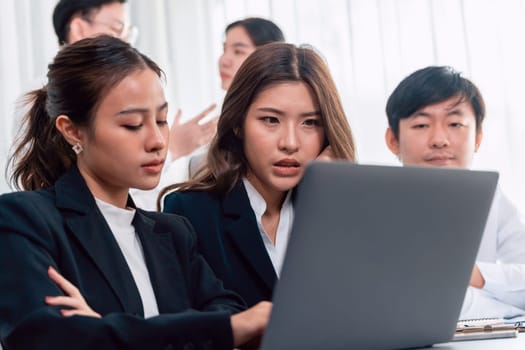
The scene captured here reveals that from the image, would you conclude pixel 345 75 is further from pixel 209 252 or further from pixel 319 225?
pixel 319 225

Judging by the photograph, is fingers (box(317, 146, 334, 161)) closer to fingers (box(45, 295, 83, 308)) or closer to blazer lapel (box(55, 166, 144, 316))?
blazer lapel (box(55, 166, 144, 316))

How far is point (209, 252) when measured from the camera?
1654mm

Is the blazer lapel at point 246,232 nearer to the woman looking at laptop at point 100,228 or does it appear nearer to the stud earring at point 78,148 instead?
the woman looking at laptop at point 100,228

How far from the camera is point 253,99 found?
1.77m

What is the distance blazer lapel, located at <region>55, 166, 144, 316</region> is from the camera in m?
1.30

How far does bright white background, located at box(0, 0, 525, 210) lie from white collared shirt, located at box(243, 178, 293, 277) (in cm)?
143

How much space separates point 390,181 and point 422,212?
0.28ft

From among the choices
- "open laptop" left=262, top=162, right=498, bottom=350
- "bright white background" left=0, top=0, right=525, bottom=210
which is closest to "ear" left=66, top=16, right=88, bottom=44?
"bright white background" left=0, top=0, right=525, bottom=210

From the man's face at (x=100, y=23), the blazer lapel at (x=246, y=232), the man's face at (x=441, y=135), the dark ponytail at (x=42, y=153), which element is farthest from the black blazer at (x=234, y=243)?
the man's face at (x=100, y=23)

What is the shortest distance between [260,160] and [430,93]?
73cm

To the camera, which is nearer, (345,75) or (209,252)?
(209,252)

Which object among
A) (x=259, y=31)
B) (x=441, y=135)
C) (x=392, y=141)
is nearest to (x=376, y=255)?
(x=441, y=135)

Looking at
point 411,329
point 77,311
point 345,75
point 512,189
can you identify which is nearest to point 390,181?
point 411,329

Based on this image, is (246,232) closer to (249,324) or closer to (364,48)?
(249,324)
